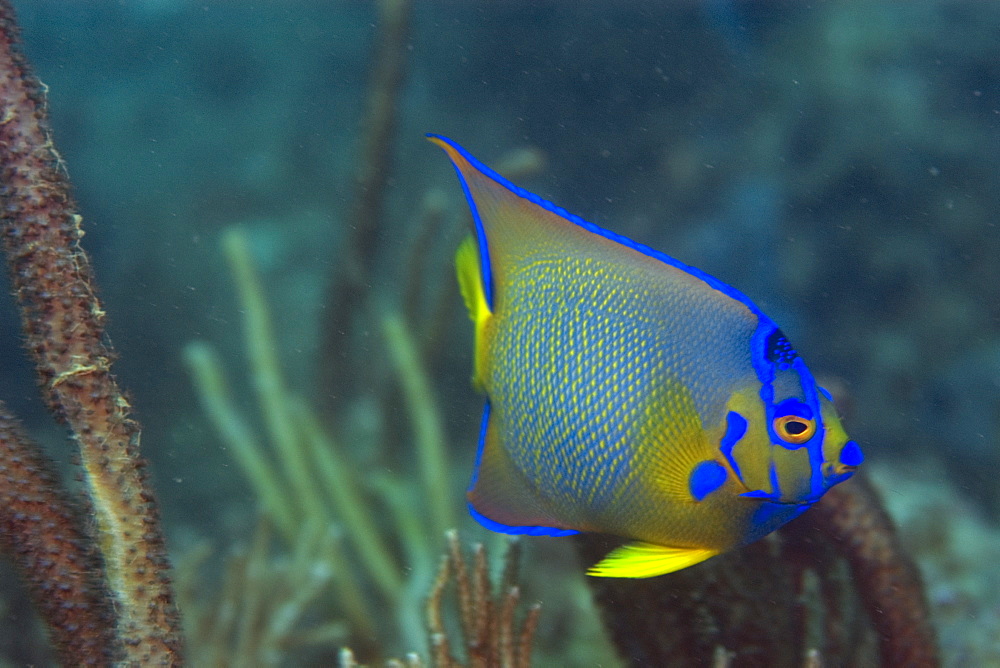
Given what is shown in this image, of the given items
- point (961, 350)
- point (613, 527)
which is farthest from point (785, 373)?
point (961, 350)

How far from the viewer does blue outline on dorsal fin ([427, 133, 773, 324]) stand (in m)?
1.02

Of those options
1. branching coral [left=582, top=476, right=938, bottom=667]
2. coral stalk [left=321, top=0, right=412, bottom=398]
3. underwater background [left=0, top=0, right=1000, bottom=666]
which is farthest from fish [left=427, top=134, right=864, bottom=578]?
coral stalk [left=321, top=0, right=412, bottom=398]

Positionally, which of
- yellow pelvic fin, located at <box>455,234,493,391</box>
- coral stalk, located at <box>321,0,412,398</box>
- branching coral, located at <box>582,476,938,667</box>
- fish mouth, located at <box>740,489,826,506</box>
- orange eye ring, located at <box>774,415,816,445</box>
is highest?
coral stalk, located at <box>321,0,412,398</box>

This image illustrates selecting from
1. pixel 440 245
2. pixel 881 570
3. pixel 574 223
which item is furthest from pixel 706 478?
pixel 440 245

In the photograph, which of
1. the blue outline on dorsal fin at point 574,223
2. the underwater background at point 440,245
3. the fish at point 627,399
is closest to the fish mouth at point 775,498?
the fish at point 627,399

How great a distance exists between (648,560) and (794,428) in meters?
0.30

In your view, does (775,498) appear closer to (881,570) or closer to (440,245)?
(881,570)

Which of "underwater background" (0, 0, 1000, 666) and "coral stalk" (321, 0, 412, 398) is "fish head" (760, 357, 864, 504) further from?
"coral stalk" (321, 0, 412, 398)

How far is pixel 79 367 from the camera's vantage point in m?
1.01

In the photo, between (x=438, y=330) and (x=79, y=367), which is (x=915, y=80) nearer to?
(x=438, y=330)

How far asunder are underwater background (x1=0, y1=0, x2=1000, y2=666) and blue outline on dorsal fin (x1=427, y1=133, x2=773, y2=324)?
0.93m

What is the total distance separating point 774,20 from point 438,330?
4.40 meters

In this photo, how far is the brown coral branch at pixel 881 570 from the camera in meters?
1.58

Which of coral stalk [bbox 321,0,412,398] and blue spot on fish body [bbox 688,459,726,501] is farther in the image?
coral stalk [bbox 321,0,412,398]
